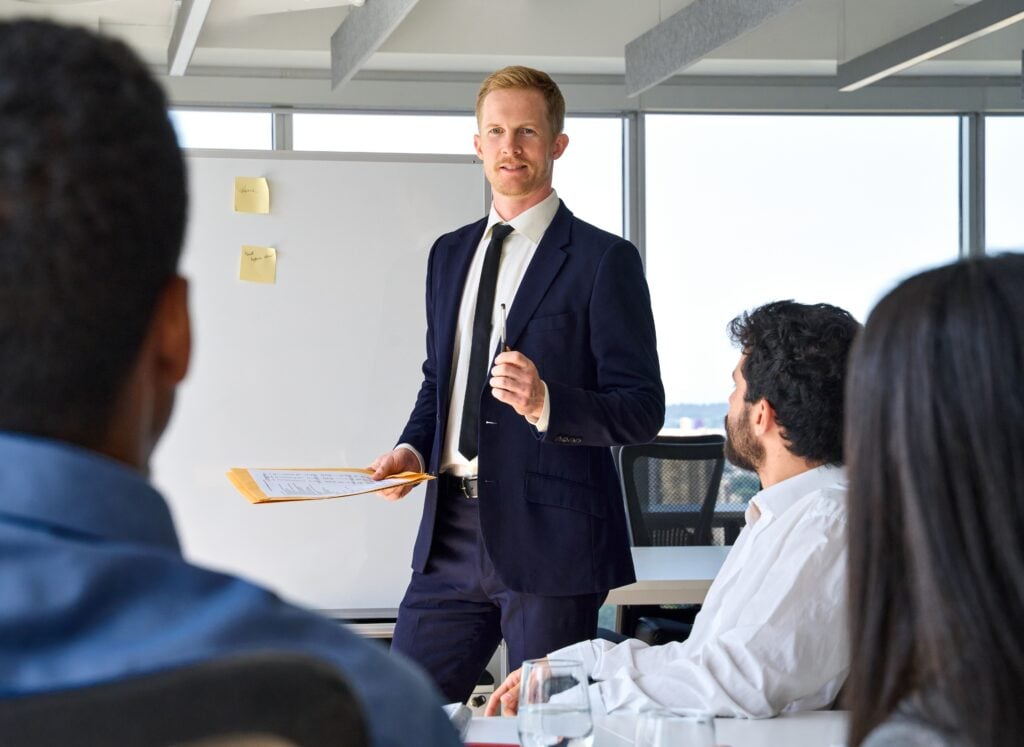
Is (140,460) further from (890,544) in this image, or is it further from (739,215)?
(739,215)

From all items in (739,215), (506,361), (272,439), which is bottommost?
(272,439)

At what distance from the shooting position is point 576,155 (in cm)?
593

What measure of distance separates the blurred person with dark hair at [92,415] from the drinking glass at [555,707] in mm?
634

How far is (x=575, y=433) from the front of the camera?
2205 millimetres

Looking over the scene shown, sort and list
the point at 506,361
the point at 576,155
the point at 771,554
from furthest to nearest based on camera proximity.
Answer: the point at 576,155
the point at 506,361
the point at 771,554

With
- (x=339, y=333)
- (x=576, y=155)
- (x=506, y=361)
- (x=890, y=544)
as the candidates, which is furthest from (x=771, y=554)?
(x=576, y=155)

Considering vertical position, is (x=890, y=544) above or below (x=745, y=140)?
below

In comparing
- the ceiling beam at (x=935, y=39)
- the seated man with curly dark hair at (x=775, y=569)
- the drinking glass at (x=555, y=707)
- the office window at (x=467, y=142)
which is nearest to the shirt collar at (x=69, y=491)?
the drinking glass at (x=555, y=707)

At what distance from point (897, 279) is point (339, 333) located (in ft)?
10.7

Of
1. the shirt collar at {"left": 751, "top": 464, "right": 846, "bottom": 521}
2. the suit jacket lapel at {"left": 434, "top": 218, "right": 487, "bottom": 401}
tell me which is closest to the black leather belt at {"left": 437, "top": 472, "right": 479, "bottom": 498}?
the suit jacket lapel at {"left": 434, "top": 218, "right": 487, "bottom": 401}

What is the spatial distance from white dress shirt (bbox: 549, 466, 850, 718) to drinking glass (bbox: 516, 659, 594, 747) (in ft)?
1.23

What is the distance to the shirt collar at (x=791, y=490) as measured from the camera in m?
1.98

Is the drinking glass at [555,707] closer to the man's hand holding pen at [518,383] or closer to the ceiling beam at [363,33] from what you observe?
the man's hand holding pen at [518,383]

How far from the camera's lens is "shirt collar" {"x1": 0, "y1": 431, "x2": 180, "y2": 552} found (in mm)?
545
